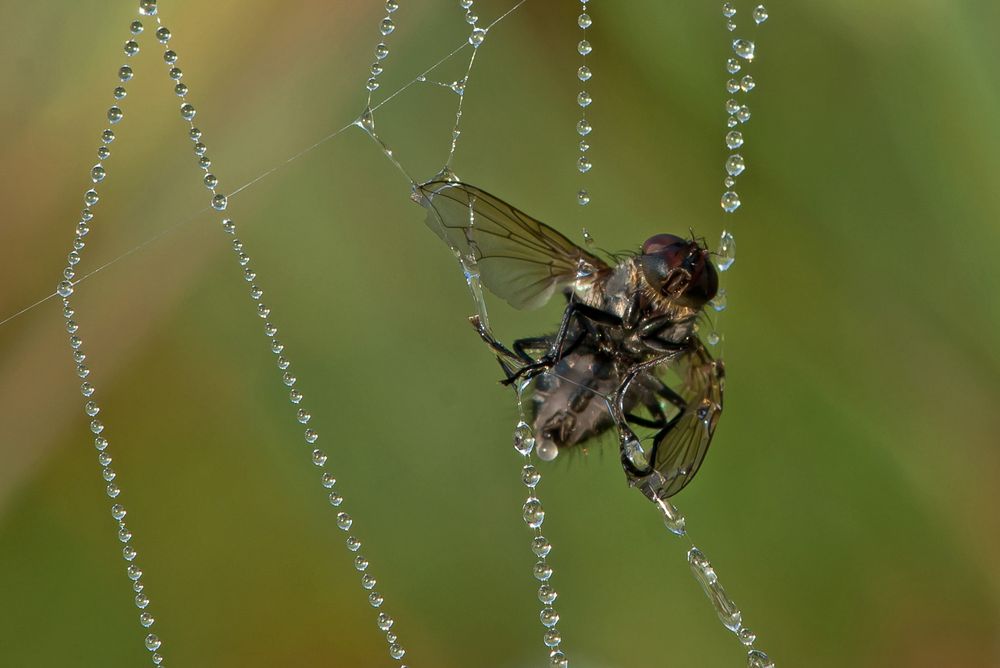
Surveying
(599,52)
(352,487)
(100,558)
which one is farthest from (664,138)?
(100,558)

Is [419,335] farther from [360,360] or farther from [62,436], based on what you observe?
[62,436]

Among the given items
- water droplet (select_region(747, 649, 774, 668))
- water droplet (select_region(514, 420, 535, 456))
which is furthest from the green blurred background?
water droplet (select_region(514, 420, 535, 456))

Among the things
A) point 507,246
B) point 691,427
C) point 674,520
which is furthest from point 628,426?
point 674,520

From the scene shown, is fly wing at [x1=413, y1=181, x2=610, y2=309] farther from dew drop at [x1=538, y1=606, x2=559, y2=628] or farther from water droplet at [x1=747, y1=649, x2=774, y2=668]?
water droplet at [x1=747, y1=649, x2=774, y2=668]

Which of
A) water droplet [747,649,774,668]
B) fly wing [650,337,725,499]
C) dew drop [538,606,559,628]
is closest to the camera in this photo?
fly wing [650,337,725,499]

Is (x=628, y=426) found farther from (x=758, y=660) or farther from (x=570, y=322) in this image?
(x=758, y=660)

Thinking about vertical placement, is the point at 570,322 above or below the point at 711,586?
above

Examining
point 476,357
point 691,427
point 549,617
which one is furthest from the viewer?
point 476,357

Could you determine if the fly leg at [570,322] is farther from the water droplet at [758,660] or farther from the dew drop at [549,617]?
the water droplet at [758,660]
